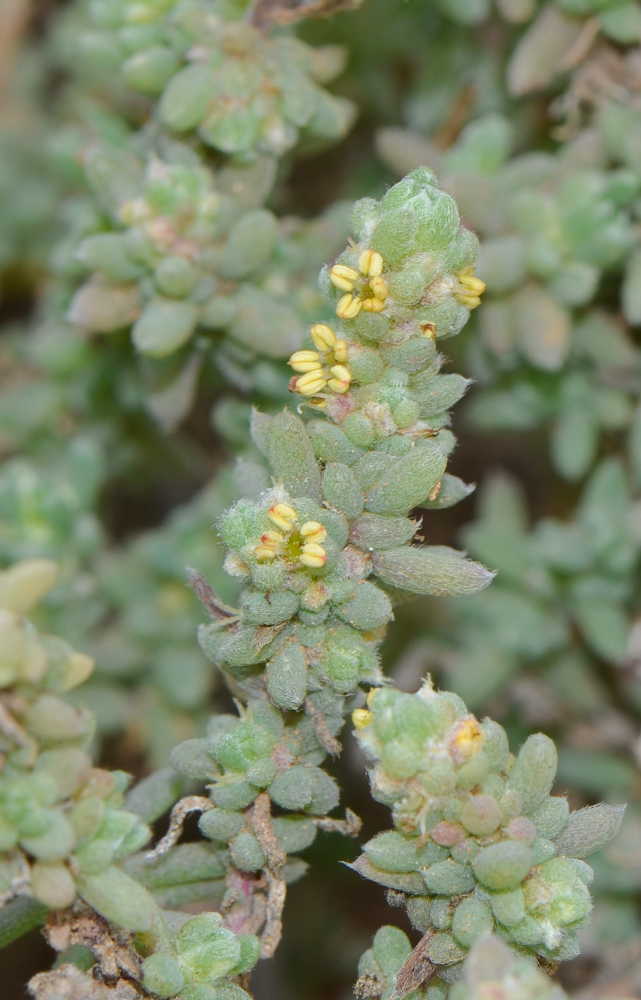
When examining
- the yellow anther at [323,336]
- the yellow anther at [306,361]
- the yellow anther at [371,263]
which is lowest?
the yellow anther at [306,361]

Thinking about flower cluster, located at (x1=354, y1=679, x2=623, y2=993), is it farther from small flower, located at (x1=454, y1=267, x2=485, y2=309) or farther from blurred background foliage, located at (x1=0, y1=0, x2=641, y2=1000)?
blurred background foliage, located at (x1=0, y1=0, x2=641, y2=1000)

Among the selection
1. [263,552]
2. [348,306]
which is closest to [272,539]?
[263,552]

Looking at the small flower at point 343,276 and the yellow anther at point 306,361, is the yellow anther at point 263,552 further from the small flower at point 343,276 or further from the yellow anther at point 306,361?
the small flower at point 343,276

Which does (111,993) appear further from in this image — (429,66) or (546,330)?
(429,66)

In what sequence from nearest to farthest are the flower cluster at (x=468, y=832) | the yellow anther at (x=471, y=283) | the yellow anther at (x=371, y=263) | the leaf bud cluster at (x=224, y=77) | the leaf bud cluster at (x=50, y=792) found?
the leaf bud cluster at (x=50, y=792)
the flower cluster at (x=468, y=832)
the yellow anther at (x=371, y=263)
the yellow anther at (x=471, y=283)
the leaf bud cluster at (x=224, y=77)

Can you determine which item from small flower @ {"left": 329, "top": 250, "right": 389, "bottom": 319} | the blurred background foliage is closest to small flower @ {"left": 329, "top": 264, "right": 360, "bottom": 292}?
small flower @ {"left": 329, "top": 250, "right": 389, "bottom": 319}

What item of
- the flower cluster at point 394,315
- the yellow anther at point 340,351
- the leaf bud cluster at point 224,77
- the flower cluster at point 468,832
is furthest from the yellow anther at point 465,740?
the leaf bud cluster at point 224,77
